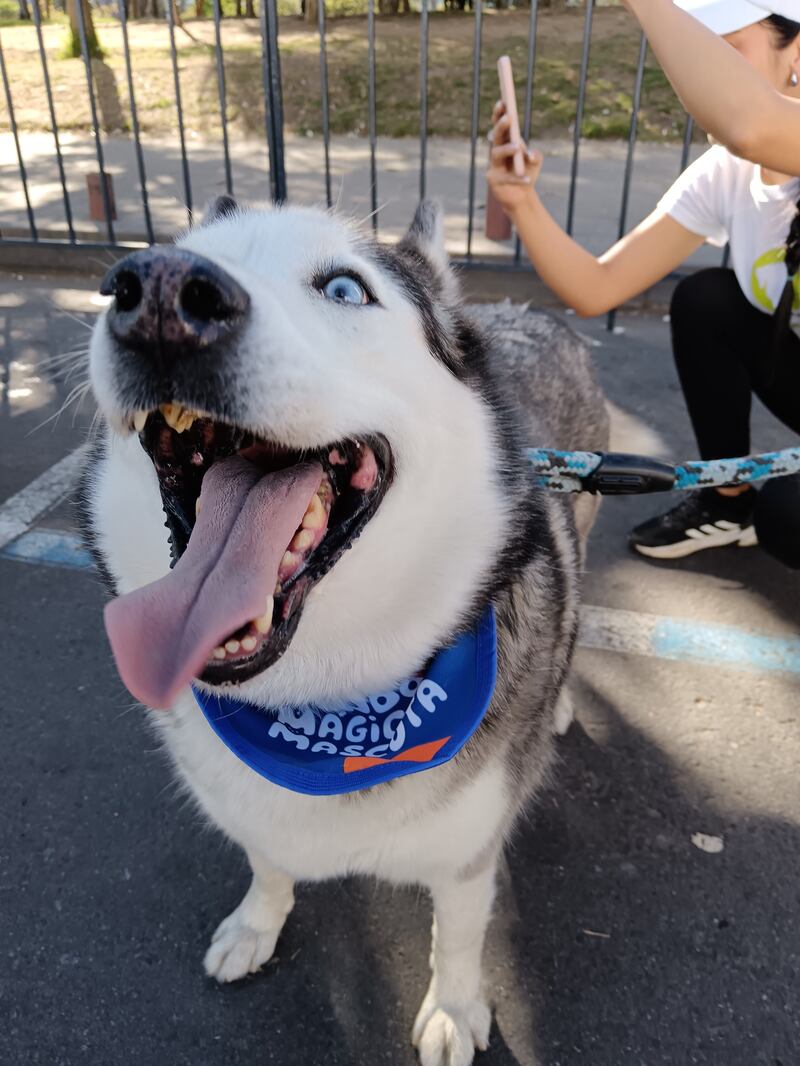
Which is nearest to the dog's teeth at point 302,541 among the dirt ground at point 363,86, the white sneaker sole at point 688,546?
the white sneaker sole at point 688,546

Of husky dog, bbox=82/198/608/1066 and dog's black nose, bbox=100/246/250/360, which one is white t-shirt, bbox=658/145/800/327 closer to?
husky dog, bbox=82/198/608/1066

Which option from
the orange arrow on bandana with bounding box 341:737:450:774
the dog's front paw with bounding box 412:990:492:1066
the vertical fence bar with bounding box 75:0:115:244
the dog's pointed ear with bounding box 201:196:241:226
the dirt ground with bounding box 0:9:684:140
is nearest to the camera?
the orange arrow on bandana with bounding box 341:737:450:774

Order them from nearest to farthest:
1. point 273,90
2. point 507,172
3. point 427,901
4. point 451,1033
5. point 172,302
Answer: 1. point 172,302
2. point 451,1033
3. point 427,901
4. point 507,172
5. point 273,90

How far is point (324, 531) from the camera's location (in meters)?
1.33

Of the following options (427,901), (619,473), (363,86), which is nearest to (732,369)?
(619,473)

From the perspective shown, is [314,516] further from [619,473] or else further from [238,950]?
[238,950]

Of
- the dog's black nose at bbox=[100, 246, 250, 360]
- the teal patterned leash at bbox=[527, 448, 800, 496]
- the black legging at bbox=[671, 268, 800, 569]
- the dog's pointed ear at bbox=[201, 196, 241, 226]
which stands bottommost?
the black legging at bbox=[671, 268, 800, 569]

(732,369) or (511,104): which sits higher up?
(511,104)

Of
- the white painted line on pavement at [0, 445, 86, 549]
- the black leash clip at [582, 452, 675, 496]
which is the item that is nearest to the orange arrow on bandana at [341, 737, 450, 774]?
the black leash clip at [582, 452, 675, 496]

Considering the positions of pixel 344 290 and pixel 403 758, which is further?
pixel 403 758

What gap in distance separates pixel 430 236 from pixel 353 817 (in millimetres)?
1285

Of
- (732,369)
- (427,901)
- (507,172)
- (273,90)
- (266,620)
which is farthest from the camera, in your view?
(273,90)

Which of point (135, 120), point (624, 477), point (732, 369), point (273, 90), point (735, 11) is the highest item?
point (735, 11)

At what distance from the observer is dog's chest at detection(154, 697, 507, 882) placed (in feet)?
5.18
